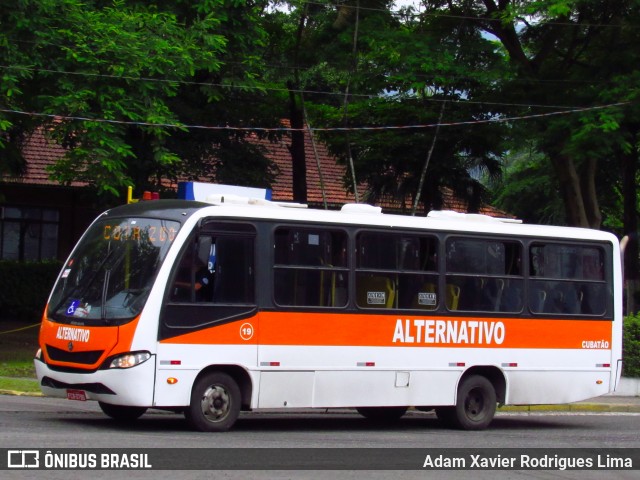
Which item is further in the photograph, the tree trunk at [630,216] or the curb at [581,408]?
the tree trunk at [630,216]

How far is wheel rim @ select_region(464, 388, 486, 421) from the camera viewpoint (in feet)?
50.5

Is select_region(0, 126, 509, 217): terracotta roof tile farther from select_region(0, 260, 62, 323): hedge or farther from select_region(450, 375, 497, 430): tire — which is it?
select_region(450, 375, 497, 430): tire

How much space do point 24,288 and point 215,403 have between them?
20.9 metres

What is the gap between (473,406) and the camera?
50.7 feet

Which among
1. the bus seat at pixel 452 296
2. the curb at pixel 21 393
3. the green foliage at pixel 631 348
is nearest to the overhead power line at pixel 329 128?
the green foliage at pixel 631 348

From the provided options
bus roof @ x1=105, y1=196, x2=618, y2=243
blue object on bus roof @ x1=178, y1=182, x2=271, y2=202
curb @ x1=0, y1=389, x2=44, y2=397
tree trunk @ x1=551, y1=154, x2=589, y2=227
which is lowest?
curb @ x1=0, y1=389, x2=44, y2=397

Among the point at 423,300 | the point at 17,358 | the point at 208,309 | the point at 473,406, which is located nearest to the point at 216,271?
the point at 208,309

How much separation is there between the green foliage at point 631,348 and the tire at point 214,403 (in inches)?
459

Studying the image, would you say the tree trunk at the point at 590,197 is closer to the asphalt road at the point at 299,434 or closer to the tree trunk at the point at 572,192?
the tree trunk at the point at 572,192

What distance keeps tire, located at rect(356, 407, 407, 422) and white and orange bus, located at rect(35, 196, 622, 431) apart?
4 cm

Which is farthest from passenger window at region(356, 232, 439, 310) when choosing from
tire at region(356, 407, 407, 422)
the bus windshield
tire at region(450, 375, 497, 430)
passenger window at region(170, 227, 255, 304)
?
the bus windshield

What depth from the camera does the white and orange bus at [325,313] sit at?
1269 centimetres

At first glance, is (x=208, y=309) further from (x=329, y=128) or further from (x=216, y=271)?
(x=329, y=128)

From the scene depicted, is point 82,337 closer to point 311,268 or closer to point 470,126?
point 311,268
